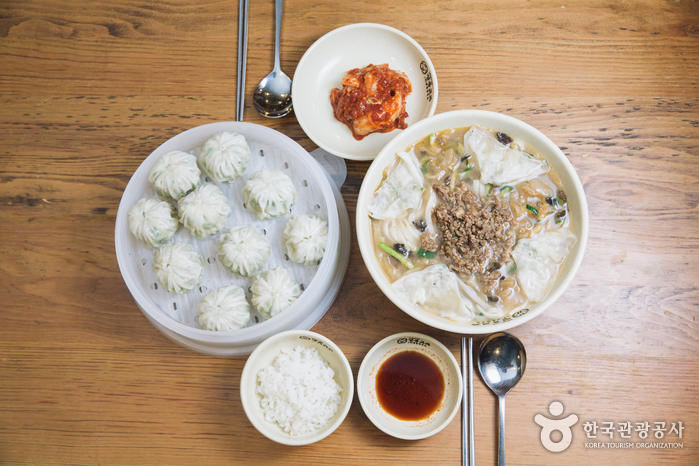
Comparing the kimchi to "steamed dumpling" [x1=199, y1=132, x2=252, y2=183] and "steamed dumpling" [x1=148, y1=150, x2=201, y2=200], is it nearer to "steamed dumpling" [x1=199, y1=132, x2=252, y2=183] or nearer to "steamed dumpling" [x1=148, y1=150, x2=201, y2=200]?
"steamed dumpling" [x1=199, y1=132, x2=252, y2=183]

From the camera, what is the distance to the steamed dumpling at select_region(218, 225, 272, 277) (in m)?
2.01

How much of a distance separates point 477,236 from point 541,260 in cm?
27

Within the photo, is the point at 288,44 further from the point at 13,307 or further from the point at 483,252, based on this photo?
the point at 13,307

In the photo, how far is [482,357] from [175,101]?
2.09 metres

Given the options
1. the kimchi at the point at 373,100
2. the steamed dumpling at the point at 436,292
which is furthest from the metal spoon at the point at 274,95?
the steamed dumpling at the point at 436,292

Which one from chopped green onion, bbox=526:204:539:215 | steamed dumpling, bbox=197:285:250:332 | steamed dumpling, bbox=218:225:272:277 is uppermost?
chopped green onion, bbox=526:204:539:215

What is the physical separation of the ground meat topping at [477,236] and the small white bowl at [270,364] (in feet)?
2.17

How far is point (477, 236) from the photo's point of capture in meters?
1.77

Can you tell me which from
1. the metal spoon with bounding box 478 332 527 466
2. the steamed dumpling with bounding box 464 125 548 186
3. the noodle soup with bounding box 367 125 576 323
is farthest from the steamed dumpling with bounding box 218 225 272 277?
the metal spoon with bounding box 478 332 527 466

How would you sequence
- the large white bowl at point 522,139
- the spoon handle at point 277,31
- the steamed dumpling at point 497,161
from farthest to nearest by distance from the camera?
the spoon handle at point 277,31 → the steamed dumpling at point 497,161 → the large white bowl at point 522,139

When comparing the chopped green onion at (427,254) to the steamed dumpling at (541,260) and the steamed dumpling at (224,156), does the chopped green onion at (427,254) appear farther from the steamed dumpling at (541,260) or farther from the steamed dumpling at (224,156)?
the steamed dumpling at (224,156)

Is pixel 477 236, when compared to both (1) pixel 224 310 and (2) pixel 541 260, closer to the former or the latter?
(2) pixel 541 260

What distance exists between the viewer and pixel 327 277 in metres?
2.04

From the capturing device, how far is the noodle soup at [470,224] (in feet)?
5.83
